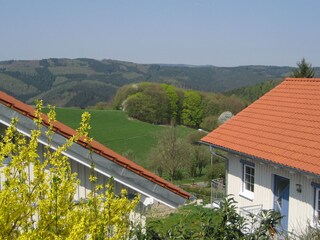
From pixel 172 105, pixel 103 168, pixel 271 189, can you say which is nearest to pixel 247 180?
pixel 271 189

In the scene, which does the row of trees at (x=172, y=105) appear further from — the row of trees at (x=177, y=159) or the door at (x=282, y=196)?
the door at (x=282, y=196)

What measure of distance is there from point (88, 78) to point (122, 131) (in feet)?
344

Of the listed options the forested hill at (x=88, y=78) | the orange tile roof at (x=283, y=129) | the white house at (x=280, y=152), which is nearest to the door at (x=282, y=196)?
the white house at (x=280, y=152)

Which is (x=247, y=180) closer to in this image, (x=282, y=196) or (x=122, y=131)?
(x=282, y=196)

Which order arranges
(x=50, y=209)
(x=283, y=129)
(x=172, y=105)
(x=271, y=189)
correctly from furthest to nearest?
(x=172, y=105), (x=283, y=129), (x=271, y=189), (x=50, y=209)

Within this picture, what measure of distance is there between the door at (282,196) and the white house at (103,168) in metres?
8.66

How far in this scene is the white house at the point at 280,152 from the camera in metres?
12.5

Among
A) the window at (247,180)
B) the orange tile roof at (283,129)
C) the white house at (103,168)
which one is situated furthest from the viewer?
the window at (247,180)

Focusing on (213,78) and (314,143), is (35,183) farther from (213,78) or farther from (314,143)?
(213,78)

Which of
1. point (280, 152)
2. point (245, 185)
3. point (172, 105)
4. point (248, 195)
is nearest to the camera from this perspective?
point (280, 152)

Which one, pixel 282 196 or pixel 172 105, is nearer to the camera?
pixel 282 196

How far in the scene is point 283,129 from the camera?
14828mm

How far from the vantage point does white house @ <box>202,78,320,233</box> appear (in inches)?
493

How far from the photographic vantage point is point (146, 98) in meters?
68.2
